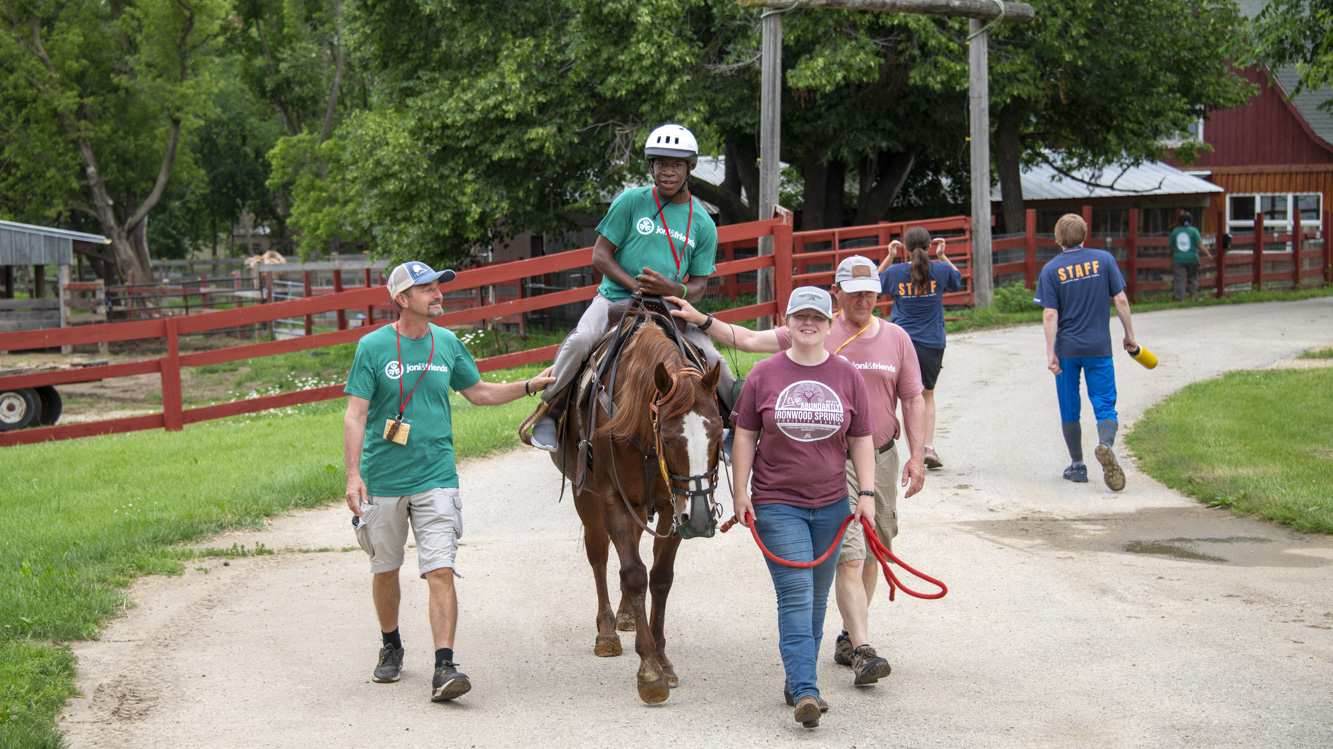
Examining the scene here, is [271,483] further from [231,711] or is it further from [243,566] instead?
[231,711]

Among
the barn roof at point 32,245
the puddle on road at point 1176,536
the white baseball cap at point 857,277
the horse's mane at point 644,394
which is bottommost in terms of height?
the puddle on road at point 1176,536

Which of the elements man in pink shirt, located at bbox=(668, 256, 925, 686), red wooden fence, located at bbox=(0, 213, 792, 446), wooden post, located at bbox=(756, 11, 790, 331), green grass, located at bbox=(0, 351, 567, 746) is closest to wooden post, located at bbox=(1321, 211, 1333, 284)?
wooden post, located at bbox=(756, 11, 790, 331)

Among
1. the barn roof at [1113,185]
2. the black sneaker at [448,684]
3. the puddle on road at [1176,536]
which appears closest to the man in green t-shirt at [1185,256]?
the barn roof at [1113,185]

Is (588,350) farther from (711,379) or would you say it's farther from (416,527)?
(416,527)

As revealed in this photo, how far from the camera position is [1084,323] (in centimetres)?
887

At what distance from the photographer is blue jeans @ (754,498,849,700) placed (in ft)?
14.9

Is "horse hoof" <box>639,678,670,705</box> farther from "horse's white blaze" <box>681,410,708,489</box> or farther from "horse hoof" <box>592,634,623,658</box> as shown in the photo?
"horse's white blaze" <box>681,410,708,489</box>

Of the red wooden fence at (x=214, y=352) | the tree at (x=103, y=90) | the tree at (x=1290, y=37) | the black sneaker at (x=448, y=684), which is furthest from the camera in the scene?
the tree at (x=103, y=90)

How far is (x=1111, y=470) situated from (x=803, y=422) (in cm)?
518

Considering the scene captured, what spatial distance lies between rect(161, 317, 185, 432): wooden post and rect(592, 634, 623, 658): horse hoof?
8272mm

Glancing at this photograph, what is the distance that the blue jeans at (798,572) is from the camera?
14.9 ft

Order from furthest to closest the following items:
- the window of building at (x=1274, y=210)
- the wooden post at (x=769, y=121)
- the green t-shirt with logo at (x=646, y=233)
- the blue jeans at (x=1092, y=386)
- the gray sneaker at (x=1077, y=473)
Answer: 1. the window of building at (x=1274, y=210)
2. the wooden post at (x=769, y=121)
3. the gray sneaker at (x=1077, y=473)
4. the blue jeans at (x=1092, y=386)
5. the green t-shirt with logo at (x=646, y=233)

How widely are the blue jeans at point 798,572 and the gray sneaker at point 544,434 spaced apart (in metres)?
1.39

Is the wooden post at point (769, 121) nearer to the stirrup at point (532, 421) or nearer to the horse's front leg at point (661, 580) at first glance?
the stirrup at point (532, 421)
